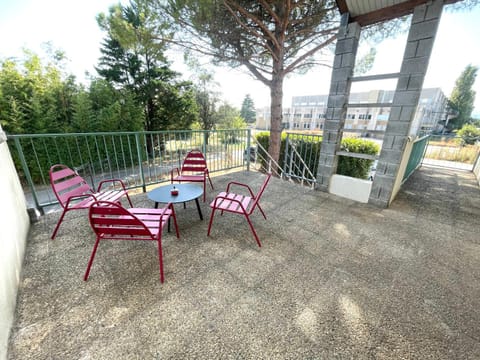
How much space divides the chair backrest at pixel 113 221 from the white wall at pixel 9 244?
58cm

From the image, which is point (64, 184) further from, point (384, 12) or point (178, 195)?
point (384, 12)

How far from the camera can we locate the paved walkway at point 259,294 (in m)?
1.16

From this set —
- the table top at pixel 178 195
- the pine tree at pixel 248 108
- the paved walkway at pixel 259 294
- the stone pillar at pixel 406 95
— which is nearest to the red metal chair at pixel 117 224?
the paved walkway at pixel 259 294

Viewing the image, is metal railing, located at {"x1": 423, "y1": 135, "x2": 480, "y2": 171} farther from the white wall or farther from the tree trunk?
the white wall

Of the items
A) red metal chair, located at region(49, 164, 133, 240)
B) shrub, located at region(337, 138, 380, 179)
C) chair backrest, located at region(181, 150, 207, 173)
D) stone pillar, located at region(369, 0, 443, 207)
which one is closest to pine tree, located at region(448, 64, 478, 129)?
shrub, located at region(337, 138, 380, 179)

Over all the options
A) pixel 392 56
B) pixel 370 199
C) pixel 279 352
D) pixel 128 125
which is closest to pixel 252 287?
pixel 279 352

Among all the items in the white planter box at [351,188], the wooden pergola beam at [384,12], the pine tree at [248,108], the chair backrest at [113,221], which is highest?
the pine tree at [248,108]

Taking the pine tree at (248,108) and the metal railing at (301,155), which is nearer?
the metal railing at (301,155)

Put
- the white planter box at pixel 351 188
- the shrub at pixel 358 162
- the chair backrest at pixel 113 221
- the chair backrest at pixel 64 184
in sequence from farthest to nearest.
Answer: the shrub at pixel 358 162
the white planter box at pixel 351 188
the chair backrest at pixel 64 184
the chair backrest at pixel 113 221

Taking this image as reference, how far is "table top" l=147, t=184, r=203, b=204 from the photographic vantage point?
2218 mm

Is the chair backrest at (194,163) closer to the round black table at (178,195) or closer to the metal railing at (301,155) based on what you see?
the round black table at (178,195)

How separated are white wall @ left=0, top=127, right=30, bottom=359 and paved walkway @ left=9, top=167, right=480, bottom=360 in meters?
0.09

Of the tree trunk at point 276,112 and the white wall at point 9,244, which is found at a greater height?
the tree trunk at point 276,112

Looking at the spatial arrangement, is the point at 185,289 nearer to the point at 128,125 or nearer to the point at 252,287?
the point at 252,287
